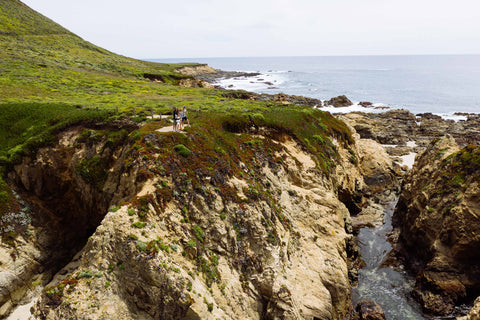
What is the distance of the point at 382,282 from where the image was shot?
2700 centimetres

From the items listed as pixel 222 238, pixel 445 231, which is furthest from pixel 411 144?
pixel 222 238

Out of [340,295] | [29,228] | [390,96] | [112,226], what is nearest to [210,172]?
[112,226]

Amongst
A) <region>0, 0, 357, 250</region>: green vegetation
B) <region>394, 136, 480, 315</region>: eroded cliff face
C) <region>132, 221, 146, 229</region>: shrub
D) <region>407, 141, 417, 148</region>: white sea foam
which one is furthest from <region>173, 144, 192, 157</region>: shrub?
<region>407, 141, 417, 148</region>: white sea foam

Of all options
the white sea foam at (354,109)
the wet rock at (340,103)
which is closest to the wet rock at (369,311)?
the white sea foam at (354,109)

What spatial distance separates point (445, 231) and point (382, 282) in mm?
7539

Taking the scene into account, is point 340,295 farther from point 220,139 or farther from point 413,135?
point 413,135

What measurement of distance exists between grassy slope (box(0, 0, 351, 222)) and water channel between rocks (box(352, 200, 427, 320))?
10619mm

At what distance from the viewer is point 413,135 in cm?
7181

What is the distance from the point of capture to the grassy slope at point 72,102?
95.2 ft

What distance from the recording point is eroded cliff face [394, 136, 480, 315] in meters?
23.5

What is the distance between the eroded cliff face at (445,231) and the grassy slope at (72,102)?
1117cm

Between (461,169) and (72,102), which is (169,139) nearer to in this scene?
(72,102)

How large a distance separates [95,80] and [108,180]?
1977 inches

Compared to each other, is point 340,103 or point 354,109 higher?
point 340,103
